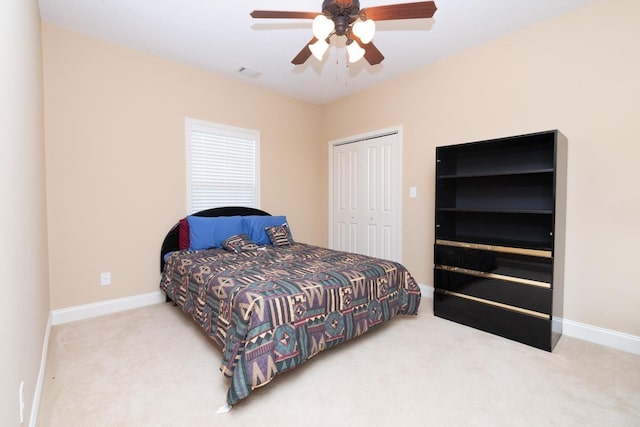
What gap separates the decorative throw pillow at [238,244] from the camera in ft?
10.4

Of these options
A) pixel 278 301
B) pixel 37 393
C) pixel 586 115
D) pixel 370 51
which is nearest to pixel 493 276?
pixel 586 115

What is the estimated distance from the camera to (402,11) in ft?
5.87

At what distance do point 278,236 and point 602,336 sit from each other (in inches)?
122


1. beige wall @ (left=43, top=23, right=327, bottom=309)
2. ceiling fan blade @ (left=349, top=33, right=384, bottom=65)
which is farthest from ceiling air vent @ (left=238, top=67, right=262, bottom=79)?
ceiling fan blade @ (left=349, top=33, right=384, bottom=65)

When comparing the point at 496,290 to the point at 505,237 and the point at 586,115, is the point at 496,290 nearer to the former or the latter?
the point at 505,237

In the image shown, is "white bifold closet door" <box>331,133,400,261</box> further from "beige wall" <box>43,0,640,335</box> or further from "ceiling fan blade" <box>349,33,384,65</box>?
"ceiling fan blade" <box>349,33,384,65</box>

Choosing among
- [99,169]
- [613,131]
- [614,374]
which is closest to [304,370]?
[614,374]

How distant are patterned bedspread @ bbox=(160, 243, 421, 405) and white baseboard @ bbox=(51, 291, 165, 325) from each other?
0.34 metres

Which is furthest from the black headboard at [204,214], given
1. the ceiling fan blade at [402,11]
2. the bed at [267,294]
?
the ceiling fan blade at [402,11]

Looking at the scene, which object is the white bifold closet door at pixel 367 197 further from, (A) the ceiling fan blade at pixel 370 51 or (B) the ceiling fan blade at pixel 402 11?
(B) the ceiling fan blade at pixel 402 11

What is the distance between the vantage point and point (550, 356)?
2.20m

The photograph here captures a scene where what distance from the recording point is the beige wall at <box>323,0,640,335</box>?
2.27 meters

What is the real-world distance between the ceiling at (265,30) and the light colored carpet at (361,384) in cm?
274

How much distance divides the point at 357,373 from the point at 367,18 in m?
2.31
